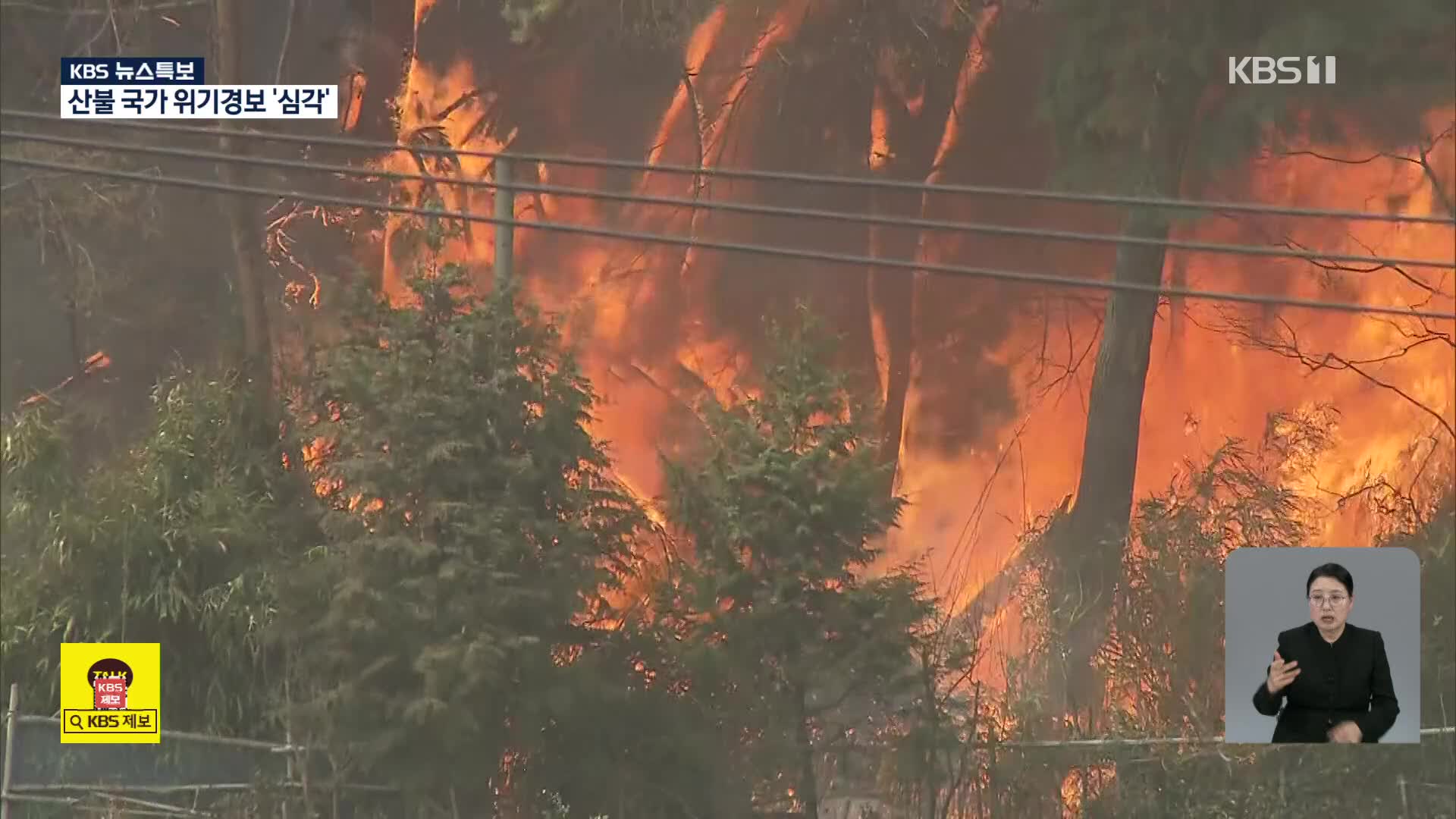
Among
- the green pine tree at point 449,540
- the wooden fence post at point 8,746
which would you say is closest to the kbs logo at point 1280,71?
the green pine tree at point 449,540

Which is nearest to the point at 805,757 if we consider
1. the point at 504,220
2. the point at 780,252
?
the point at 780,252

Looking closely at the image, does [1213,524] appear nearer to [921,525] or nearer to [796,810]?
[921,525]

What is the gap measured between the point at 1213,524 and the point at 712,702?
4.87 feet

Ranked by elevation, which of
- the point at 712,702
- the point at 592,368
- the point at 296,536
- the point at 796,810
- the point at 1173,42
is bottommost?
the point at 796,810

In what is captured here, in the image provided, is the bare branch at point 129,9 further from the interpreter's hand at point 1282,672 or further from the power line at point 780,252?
the interpreter's hand at point 1282,672

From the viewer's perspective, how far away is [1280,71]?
13.4 feet

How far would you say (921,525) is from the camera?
4.10 metres

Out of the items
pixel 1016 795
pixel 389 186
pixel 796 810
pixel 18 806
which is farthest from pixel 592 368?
pixel 18 806

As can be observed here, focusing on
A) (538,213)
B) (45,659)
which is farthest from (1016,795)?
(45,659)

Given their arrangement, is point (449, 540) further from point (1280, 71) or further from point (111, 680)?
point (1280, 71)

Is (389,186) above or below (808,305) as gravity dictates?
above

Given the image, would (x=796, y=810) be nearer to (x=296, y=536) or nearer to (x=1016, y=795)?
(x=1016, y=795)

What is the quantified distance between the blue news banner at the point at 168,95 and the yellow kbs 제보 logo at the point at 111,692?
5.13 ft

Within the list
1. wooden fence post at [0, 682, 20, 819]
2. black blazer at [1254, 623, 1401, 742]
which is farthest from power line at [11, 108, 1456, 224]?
wooden fence post at [0, 682, 20, 819]
